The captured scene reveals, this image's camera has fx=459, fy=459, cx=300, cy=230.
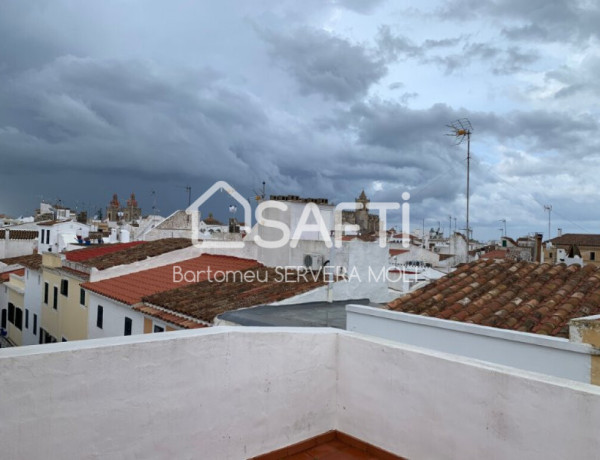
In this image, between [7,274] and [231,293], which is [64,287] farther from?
[7,274]

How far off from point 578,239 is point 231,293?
5254 cm

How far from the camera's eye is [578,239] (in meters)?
52.8

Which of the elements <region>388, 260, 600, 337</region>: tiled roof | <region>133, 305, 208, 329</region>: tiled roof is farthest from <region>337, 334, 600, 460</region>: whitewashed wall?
<region>133, 305, 208, 329</region>: tiled roof

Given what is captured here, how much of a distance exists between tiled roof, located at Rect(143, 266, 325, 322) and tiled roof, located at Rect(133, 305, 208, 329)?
157 millimetres

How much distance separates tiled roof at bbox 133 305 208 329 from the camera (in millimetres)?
11051

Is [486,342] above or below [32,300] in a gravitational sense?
above

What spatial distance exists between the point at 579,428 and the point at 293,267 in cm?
1292

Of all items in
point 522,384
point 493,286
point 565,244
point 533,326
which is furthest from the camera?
point 565,244

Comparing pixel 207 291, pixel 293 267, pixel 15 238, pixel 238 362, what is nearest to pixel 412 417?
pixel 238 362

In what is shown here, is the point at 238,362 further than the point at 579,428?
Yes

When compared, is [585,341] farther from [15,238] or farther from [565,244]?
[565,244]

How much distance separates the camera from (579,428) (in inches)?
104

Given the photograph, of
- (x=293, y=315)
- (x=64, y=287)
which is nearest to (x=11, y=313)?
(x=64, y=287)

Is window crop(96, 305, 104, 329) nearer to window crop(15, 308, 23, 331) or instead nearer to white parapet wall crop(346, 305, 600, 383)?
white parapet wall crop(346, 305, 600, 383)
